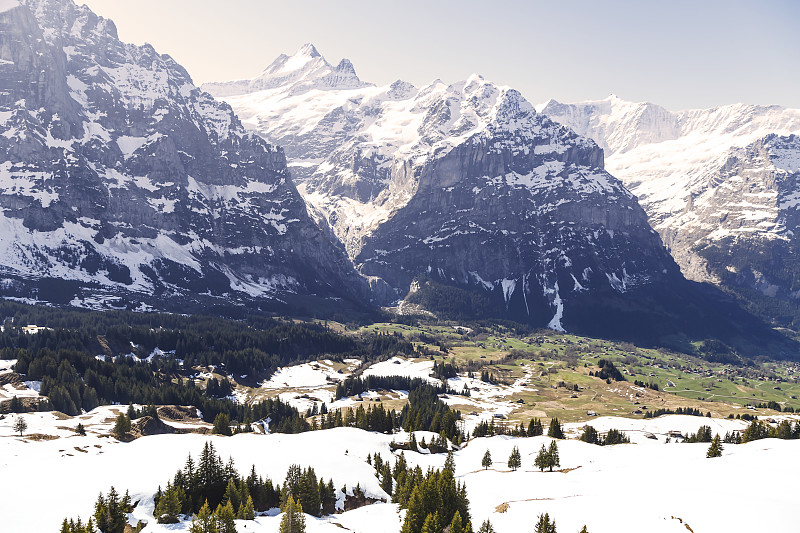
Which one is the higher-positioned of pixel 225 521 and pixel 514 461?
pixel 225 521

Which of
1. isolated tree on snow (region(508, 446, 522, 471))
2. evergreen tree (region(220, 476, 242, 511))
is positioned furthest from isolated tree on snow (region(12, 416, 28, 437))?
isolated tree on snow (region(508, 446, 522, 471))

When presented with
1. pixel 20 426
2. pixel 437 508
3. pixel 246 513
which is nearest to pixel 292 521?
pixel 246 513

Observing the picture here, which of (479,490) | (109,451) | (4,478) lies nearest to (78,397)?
(109,451)

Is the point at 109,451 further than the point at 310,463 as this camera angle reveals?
No

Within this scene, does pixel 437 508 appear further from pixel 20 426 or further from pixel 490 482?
pixel 20 426

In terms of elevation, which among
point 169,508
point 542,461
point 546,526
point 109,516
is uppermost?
point 109,516

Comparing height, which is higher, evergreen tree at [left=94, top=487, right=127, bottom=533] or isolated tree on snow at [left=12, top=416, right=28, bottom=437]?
isolated tree on snow at [left=12, top=416, right=28, bottom=437]

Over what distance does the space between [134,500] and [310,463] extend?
37.5m

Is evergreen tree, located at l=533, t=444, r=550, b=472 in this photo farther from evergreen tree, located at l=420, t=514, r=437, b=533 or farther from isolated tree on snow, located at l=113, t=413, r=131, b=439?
isolated tree on snow, located at l=113, t=413, r=131, b=439

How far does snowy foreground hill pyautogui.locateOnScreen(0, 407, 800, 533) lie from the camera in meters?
78.9

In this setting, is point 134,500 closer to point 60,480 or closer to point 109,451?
point 60,480

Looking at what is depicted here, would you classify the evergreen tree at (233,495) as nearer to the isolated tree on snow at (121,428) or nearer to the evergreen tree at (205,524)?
the evergreen tree at (205,524)

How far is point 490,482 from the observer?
117062 millimetres

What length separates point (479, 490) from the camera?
366 feet
